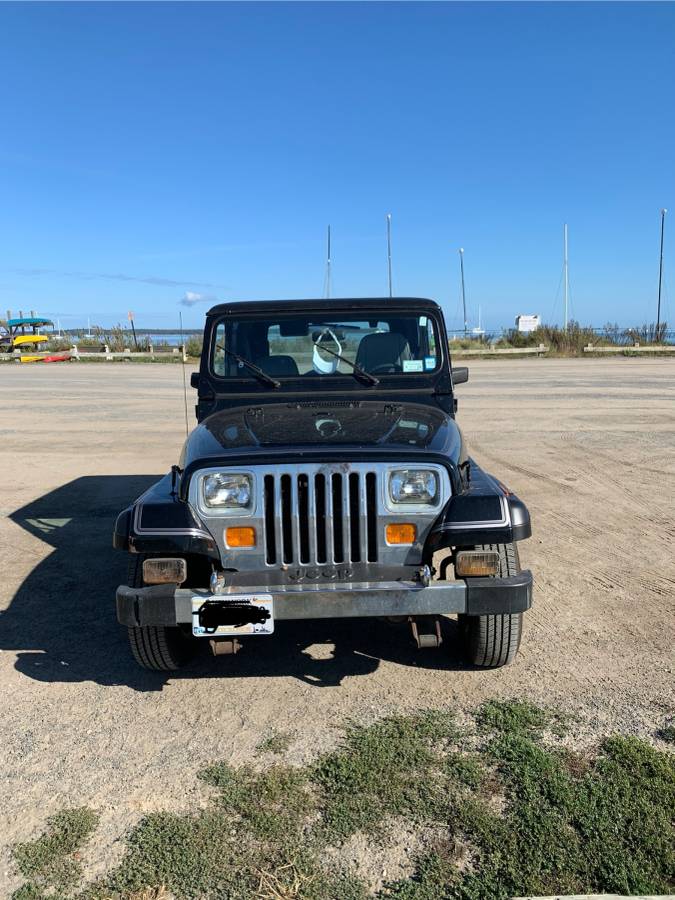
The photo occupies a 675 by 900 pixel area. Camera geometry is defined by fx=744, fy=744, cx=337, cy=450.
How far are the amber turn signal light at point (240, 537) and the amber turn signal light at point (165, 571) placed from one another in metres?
0.22

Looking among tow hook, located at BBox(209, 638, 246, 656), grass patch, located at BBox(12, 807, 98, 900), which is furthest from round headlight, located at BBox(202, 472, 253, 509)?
grass patch, located at BBox(12, 807, 98, 900)

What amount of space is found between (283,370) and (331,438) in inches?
57.0

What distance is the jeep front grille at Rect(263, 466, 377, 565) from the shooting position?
3.17 metres

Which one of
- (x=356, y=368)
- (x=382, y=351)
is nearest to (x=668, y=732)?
(x=356, y=368)

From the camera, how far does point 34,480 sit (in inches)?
338

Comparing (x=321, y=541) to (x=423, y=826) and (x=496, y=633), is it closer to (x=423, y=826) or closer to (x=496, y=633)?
(x=496, y=633)

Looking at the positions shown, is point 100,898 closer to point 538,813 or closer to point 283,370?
point 538,813

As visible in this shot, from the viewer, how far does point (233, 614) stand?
121 inches

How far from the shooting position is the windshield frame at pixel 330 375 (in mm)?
4703

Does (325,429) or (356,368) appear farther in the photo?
(356,368)

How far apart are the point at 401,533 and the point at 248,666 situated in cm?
121

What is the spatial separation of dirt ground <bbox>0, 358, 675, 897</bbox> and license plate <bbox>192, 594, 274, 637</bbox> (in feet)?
1.59

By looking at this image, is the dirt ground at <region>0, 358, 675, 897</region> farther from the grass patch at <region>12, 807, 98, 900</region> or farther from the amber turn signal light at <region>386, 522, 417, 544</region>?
the amber turn signal light at <region>386, 522, 417, 544</region>

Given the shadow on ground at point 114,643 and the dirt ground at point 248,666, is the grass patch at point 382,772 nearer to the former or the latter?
the dirt ground at point 248,666
